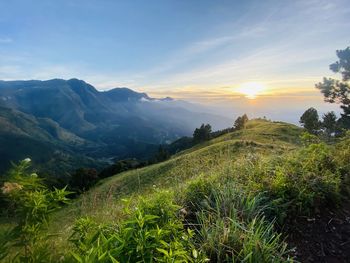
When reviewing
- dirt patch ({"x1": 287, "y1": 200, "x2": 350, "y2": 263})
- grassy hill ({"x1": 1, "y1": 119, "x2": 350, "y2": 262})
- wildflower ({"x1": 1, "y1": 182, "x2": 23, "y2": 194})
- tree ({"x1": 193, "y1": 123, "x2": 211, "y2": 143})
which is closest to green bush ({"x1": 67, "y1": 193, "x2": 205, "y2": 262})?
grassy hill ({"x1": 1, "y1": 119, "x2": 350, "y2": 262})

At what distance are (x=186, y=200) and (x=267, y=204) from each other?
139 cm

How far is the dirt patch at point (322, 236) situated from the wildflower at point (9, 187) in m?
3.80

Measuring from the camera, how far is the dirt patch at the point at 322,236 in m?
4.55

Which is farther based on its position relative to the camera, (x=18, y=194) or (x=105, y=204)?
(x=105, y=204)

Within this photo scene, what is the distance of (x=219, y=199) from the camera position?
16.9 ft

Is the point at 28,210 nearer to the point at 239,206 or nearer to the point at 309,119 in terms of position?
the point at 239,206

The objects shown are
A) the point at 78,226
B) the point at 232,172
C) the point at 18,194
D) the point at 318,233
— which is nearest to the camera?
the point at 18,194

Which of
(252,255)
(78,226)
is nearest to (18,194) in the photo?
(78,226)

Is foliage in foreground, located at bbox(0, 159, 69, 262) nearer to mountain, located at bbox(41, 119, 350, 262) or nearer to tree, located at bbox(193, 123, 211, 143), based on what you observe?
mountain, located at bbox(41, 119, 350, 262)

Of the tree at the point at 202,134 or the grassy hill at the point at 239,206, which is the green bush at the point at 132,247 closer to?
the grassy hill at the point at 239,206

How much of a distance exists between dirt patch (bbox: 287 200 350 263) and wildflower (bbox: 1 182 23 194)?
380 cm

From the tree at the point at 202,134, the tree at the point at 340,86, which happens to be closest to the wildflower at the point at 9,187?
the tree at the point at 340,86

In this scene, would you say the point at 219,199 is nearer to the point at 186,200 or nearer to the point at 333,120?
the point at 186,200

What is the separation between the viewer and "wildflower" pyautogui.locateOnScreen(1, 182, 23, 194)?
2.86 metres
